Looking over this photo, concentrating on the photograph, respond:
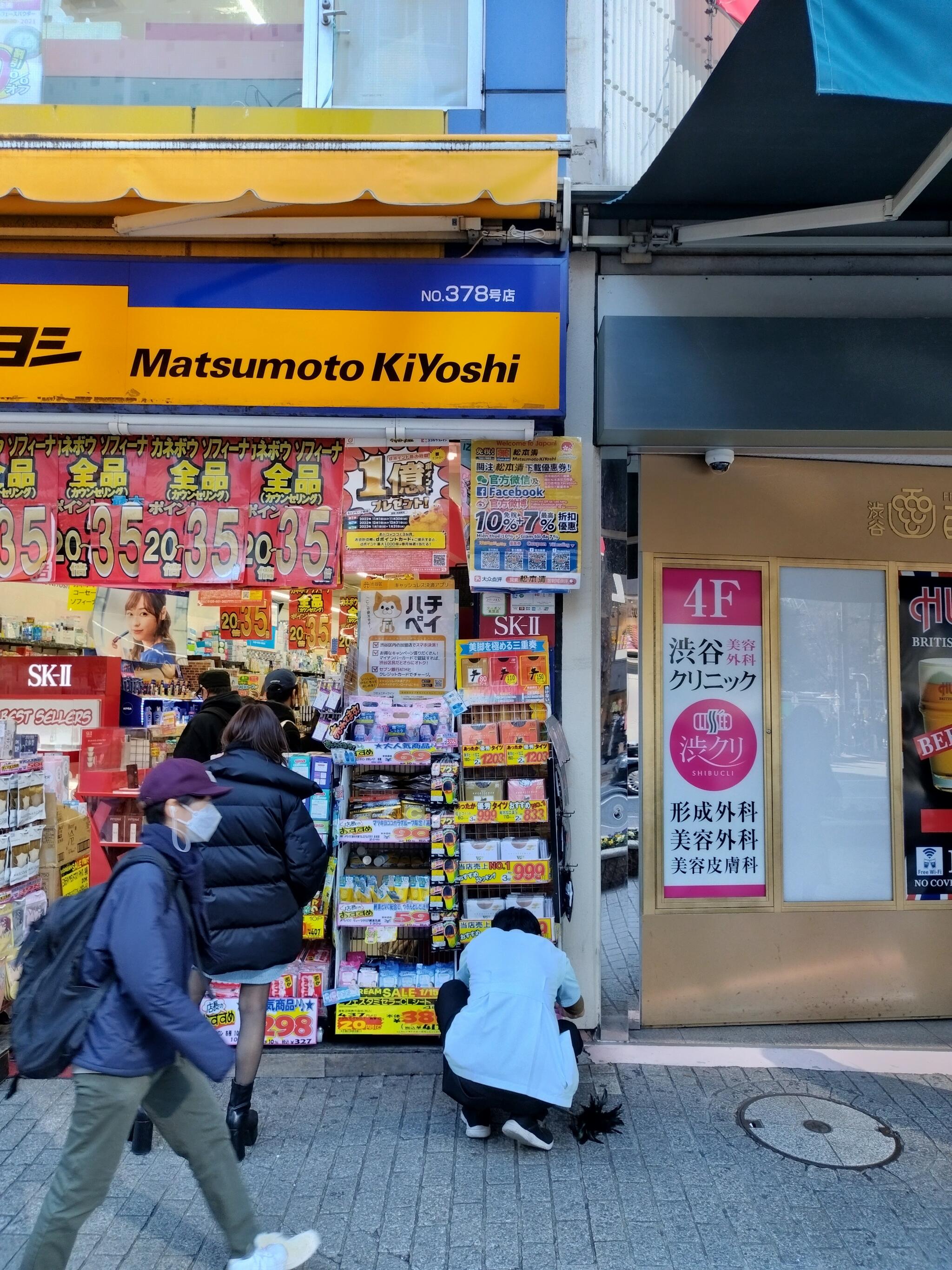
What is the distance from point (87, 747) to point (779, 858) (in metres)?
4.83

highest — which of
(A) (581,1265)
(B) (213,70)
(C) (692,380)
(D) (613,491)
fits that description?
(B) (213,70)

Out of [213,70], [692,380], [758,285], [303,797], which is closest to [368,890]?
[303,797]

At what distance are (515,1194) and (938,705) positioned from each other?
3949mm

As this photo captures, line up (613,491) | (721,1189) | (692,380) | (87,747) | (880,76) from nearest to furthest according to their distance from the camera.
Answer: (880,76), (721,1189), (692,380), (613,491), (87,747)

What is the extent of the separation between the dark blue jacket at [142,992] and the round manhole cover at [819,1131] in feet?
8.80

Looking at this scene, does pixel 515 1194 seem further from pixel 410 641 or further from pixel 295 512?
pixel 295 512

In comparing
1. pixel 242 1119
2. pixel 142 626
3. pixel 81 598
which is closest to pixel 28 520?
pixel 242 1119

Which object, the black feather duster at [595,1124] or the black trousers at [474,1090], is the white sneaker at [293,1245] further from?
A: the black feather duster at [595,1124]

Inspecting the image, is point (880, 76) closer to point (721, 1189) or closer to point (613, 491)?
point (613, 491)

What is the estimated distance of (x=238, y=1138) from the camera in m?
3.91

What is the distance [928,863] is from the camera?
18.7 feet

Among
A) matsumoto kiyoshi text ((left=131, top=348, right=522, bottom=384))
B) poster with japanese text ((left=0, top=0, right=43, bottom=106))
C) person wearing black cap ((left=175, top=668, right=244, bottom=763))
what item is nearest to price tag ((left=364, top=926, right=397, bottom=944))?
person wearing black cap ((left=175, top=668, right=244, bottom=763))

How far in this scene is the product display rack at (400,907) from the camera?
491 centimetres

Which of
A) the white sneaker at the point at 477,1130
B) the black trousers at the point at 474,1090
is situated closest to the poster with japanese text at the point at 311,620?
the black trousers at the point at 474,1090
